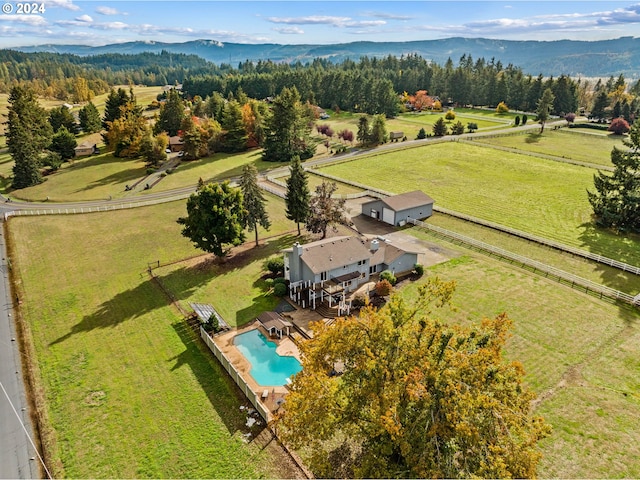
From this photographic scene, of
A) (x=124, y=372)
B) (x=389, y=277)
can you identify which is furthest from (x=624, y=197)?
(x=124, y=372)

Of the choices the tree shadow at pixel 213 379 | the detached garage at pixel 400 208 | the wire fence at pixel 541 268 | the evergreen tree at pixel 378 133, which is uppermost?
the evergreen tree at pixel 378 133

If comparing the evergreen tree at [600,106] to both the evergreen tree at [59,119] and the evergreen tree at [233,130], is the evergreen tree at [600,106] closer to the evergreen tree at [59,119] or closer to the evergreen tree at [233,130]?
the evergreen tree at [233,130]

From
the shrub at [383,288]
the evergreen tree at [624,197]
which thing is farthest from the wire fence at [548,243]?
the shrub at [383,288]

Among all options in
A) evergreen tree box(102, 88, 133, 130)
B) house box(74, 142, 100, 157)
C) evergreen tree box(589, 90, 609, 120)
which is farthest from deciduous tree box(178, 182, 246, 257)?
evergreen tree box(589, 90, 609, 120)

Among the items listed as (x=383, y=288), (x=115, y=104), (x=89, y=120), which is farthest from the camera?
(x=89, y=120)

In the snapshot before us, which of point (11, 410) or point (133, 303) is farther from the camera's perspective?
point (133, 303)

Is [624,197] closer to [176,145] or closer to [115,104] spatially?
[176,145]
